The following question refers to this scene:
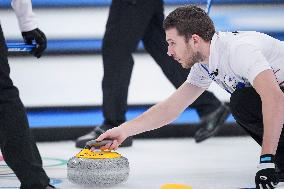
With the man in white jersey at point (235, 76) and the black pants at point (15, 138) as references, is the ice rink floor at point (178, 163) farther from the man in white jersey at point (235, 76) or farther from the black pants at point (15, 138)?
the black pants at point (15, 138)

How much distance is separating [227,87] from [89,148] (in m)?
0.48

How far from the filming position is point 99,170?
7.29 feet

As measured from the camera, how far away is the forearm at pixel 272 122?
76.5 inches

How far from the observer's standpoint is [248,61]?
2.02 metres

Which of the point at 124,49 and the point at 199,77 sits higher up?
the point at 199,77

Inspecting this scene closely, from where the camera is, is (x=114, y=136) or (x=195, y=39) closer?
(x=195, y=39)

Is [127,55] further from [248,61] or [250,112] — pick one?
[248,61]

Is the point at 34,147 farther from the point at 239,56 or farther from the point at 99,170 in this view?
the point at 239,56

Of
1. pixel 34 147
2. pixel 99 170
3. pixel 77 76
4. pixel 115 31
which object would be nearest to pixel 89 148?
pixel 99 170

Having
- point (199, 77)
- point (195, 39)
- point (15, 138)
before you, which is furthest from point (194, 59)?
point (15, 138)

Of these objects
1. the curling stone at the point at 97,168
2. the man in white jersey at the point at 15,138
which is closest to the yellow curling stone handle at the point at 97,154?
the curling stone at the point at 97,168

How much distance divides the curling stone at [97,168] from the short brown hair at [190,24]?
1.38 feet

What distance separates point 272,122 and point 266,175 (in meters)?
0.16

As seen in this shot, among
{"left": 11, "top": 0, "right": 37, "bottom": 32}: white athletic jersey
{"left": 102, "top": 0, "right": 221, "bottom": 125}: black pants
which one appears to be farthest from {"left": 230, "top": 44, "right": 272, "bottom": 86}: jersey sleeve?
{"left": 102, "top": 0, "right": 221, "bottom": 125}: black pants
